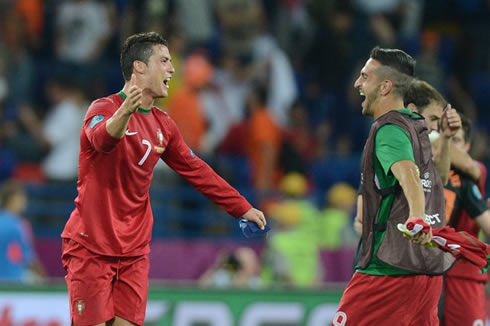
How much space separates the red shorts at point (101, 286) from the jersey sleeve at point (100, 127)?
75cm

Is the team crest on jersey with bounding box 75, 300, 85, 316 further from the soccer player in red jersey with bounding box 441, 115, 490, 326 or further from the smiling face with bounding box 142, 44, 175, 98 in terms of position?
the soccer player in red jersey with bounding box 441, 115, 490, 326

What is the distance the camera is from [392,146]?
6.06 metres

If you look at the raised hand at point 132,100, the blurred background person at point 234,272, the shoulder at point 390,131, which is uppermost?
the raised hand at point 132,100

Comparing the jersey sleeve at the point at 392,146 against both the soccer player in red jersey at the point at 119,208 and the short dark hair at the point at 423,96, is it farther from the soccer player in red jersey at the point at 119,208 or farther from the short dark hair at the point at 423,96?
the soccer player in red jersey at the point at 119,208

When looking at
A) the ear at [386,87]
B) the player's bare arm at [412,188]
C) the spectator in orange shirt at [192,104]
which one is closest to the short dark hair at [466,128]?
the ear at [386,87]

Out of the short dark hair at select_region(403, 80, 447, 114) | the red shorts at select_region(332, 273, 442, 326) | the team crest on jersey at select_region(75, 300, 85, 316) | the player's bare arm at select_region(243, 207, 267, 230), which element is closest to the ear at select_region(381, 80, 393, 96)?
the short dark hair at select_region(403, 80, 447, 114)

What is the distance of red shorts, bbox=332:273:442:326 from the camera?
6.21 meters

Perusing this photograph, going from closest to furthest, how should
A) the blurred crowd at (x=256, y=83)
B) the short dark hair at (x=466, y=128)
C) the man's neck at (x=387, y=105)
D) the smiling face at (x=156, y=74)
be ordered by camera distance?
1. the man's neck at (x=387, y=105)
2. the smiling face at (x=156, y=74)
3. the short dark hair at (x=466, y=128)
4. the blurred crowd at (x=256, y=83)

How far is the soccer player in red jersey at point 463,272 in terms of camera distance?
7410mm

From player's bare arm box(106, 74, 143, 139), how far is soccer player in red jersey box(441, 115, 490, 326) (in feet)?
8.08

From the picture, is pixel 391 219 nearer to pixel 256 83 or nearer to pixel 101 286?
pixel 101 286

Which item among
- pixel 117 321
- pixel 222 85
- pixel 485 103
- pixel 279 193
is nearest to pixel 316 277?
pixel 279 193

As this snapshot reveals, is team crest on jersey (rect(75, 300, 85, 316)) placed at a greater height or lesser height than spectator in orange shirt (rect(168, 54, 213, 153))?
lesser

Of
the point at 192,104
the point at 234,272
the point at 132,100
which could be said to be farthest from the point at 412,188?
the point at 192,104
